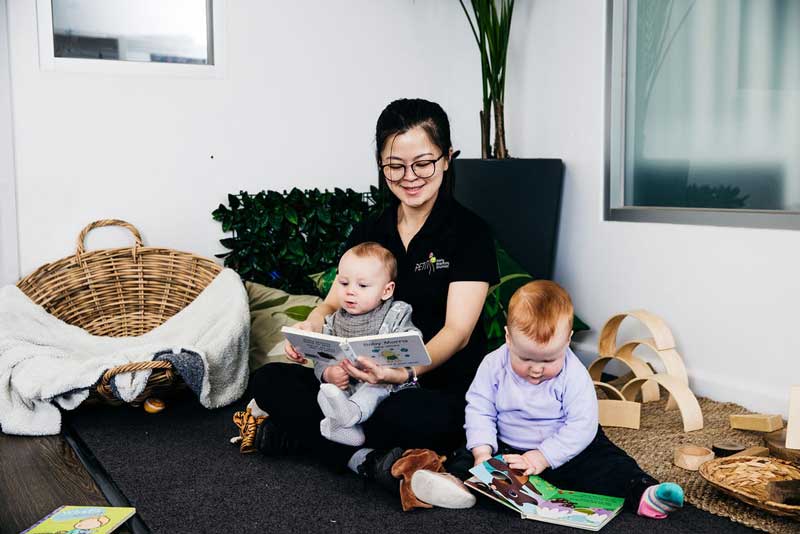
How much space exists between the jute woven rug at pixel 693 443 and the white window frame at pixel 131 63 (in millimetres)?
2062

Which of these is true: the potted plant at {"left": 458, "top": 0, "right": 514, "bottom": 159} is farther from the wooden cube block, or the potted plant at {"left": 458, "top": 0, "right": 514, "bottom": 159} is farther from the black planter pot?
the wooden cube block

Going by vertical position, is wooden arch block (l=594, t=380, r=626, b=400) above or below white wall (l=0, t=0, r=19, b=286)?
below

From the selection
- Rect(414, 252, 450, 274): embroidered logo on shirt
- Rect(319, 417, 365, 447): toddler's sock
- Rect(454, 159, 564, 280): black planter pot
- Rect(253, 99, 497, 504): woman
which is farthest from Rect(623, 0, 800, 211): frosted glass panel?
Rect(319, 417, 365, 447): toddler's sock

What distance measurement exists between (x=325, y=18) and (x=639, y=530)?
8.06 feet

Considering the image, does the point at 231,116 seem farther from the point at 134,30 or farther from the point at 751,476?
the point at 751,476

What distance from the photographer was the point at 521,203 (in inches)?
114

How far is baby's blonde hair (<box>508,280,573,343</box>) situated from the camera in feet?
5.03

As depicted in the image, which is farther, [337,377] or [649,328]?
[649,328]

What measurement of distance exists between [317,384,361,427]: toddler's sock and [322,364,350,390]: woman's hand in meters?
0.06

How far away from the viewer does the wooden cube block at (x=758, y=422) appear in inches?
76.1

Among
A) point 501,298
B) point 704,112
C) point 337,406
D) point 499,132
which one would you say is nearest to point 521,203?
point 499,132

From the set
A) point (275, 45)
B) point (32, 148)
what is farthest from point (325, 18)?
point (32, 148)

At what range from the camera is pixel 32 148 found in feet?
9.18

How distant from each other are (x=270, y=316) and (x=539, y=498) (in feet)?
4.61
